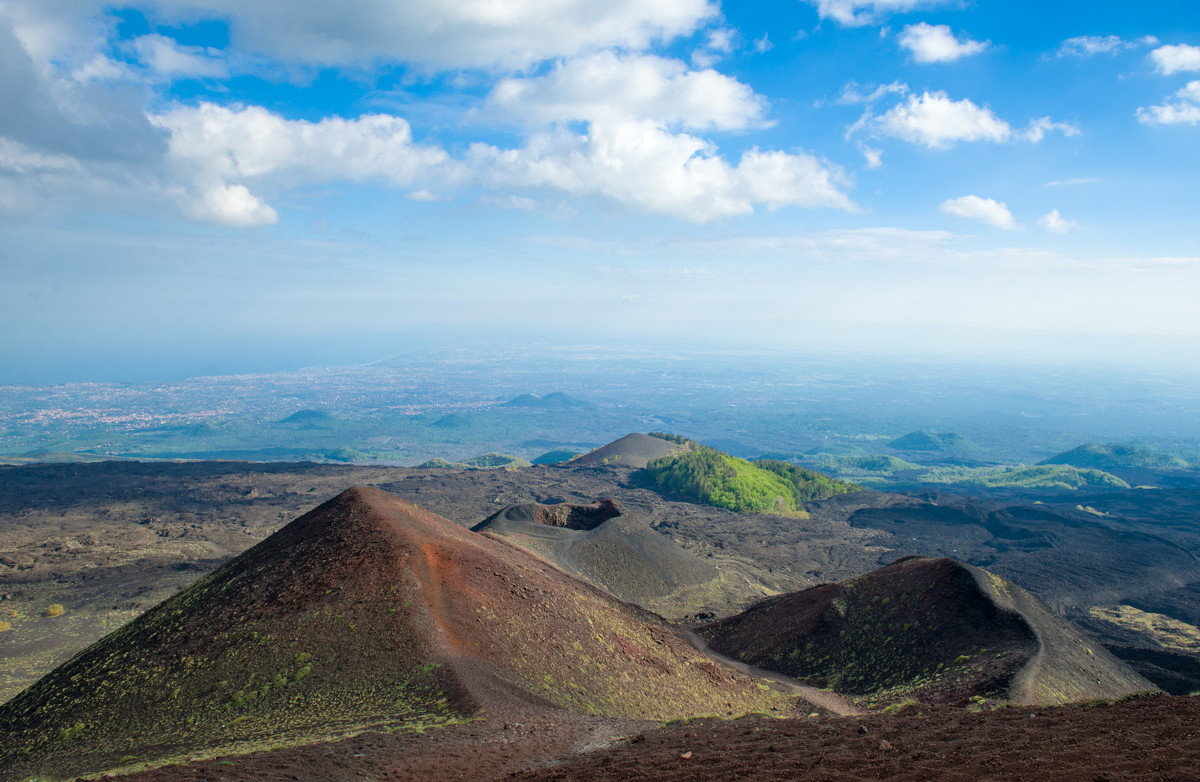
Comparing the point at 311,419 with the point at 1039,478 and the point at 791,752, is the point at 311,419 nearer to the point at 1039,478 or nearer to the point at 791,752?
the point at 1039,478

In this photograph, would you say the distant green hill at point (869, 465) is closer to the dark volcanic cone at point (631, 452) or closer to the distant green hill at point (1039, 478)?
the distant green hill at point (1039, 478)

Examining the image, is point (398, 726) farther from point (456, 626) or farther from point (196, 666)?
point (196, 666)

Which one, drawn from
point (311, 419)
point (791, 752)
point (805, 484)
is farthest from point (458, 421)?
point (791, 752)

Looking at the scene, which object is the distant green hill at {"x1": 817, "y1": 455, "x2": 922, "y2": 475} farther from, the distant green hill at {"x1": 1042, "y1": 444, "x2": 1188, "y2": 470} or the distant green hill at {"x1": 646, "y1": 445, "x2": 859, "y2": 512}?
the distant green hill at {"x1": 646, "y1": 445, "x2": 859, "y2": 512}

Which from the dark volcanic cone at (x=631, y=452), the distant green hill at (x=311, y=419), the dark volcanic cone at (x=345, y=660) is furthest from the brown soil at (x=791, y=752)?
the distant green hill at (x=311, y=419)

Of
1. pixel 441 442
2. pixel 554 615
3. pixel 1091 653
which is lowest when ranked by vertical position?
pixel 441 442

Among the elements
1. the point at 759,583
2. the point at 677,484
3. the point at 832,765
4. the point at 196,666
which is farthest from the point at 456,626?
the point at 677,484
